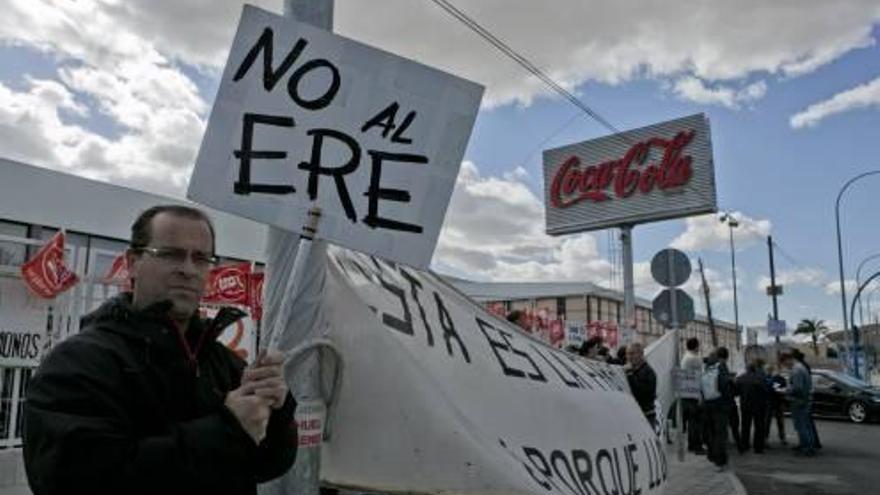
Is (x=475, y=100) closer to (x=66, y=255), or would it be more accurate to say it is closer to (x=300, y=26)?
(x=300, y=26)

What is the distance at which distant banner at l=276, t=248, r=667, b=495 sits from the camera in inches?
116

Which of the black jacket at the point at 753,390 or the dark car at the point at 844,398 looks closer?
the black jacket at the point at 753,390

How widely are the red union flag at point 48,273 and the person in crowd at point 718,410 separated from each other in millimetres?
9803

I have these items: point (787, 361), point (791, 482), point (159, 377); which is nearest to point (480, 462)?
point (159, 377)

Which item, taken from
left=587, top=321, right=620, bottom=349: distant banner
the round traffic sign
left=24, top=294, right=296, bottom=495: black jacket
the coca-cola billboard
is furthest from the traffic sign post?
left=587, top=321, right=620, bottom=349: distant banner

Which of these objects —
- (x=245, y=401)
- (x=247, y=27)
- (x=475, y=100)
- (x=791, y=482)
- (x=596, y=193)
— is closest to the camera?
(x=245, y=401)

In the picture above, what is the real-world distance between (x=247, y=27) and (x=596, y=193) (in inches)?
820

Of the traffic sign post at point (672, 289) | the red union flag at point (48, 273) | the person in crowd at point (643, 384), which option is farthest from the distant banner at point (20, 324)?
the traffic sign post at point (672, 289)

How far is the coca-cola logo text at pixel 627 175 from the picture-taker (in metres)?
21.4

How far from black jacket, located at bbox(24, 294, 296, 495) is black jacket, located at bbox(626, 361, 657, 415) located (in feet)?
25.9

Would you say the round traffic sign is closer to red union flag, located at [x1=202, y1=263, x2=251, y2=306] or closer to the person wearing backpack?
the person wearing backpack

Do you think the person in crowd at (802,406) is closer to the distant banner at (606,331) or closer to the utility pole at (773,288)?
the distant banner at (606,331)

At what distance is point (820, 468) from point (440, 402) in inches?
494

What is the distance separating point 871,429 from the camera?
20.7 m
